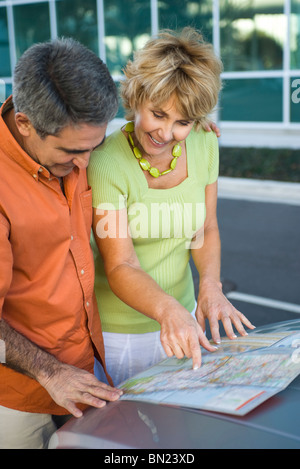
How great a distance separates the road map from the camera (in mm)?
1399

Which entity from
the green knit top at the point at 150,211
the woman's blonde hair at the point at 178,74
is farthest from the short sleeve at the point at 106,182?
the woman's blonde hair at the point at 178,74

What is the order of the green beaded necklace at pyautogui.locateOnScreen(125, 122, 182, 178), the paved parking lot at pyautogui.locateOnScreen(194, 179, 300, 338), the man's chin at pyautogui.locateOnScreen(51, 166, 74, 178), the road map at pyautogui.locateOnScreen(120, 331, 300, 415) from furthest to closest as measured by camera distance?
1. the paved parking lot at pyautogui.locateOnScreen(194, 179, 300, 338)
2. the green beaded necklace at pyautogui.locateOnScreen(125, 122, 182, 178)
3. the man's chin at pyautogui.locateOnScreen(51, 166, 74, 178)
4. the road map at pyautogui.locateOnScreen(120, 331, 300, 415)

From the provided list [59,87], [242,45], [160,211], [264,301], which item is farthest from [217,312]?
[242,45]

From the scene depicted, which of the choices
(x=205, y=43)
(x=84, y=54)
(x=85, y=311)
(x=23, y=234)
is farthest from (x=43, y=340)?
(x=205, y=43)

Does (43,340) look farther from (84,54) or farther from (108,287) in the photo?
(84,54)

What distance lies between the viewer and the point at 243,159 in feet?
36.0

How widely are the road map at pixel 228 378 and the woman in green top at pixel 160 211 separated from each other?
61 millimetres

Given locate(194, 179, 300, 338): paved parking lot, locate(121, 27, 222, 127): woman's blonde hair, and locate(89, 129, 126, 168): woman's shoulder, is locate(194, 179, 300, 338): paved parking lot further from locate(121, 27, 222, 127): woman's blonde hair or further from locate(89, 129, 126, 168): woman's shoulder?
locate(121, 27, 222, 127): woman's blonde hair

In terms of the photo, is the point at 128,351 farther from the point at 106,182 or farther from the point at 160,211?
the point at 106,182

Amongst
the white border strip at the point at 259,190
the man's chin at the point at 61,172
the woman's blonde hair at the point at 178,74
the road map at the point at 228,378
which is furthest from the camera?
the white border strip at the point at 259,190

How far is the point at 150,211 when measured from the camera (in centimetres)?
207

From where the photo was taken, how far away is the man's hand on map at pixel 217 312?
1898 millimetres

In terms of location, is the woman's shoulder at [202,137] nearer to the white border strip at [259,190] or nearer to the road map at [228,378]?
the road map at [228,378]

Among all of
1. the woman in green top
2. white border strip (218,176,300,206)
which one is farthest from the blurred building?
the woman in green top
